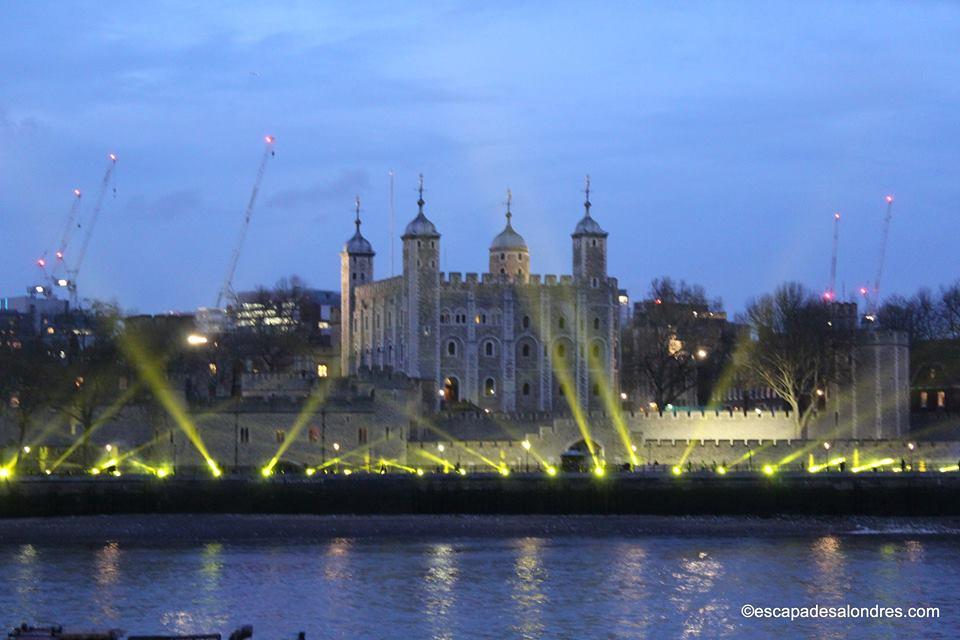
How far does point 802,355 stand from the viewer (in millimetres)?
105375

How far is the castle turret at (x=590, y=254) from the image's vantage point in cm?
12962

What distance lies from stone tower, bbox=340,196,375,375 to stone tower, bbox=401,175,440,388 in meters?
12.0

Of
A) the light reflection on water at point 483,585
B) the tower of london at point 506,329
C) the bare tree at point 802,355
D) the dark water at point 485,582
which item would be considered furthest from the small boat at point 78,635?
the tower of london at point 506,329

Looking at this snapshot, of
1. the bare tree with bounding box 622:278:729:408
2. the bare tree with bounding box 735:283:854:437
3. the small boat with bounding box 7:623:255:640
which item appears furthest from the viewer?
the bare tree with bounding box 622:278:729:408

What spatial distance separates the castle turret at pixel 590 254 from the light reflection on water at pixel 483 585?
54231 mm

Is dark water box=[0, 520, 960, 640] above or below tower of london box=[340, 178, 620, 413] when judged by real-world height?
below

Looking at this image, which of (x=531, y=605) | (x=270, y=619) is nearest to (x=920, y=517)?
(x=531, y=605)

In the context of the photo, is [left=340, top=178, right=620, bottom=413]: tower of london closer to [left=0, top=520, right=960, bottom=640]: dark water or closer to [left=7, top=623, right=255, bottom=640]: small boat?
[left=0, top=520, right=960, bottom=640]: dark water

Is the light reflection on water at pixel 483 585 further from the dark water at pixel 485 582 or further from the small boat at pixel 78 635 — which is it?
the small boat at pixel 78 635

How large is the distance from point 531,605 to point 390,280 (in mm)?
72995

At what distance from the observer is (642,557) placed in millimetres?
69062

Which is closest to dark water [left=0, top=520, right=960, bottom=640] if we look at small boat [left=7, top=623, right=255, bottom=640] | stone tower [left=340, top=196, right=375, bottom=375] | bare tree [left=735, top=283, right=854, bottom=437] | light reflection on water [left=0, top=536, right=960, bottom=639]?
light reflection on water [left=0, top=536, right=960, bottom=639]

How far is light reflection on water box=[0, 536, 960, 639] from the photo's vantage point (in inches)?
2151

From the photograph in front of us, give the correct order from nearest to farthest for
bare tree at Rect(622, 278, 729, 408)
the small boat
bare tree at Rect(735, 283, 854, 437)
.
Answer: the small boat → bare tree at Rect(735, 283, 854, 437) → bare tree at Rect(622, 278, 729, 408)
